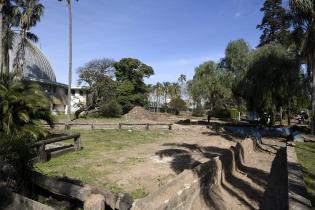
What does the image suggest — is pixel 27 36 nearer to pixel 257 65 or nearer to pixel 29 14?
pixel 29 14

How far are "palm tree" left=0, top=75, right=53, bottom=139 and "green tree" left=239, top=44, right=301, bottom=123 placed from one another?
17.1 metres

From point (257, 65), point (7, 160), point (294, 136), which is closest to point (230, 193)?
point (7, 160)

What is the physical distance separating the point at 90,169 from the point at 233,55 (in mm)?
33663

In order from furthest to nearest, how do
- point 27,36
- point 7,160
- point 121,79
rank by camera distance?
point 121,79
point 27,36
point 7,160

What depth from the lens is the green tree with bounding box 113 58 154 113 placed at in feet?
153

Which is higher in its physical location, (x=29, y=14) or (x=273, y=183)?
(x=29, y=14)

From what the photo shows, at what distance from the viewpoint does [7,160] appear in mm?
5512

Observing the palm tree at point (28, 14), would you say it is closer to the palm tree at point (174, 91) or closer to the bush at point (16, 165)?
the bush at point (16, 165)

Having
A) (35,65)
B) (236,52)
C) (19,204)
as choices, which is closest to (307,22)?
(236,52)

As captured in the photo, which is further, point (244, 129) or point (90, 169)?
point (244, 129)

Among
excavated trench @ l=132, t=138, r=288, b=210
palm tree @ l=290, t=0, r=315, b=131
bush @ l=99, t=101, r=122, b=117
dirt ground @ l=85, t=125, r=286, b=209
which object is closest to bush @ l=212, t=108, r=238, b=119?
bush @ l=99, t=101, r=122, b=117

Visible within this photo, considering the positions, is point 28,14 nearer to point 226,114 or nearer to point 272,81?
point 272,81

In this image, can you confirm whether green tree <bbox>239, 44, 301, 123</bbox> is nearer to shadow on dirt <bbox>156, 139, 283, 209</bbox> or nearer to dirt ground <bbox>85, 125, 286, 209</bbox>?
dirt ground <bbox>85, 125, 286, 209</bbox>

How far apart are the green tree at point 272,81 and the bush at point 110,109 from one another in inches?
758
